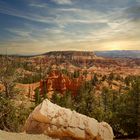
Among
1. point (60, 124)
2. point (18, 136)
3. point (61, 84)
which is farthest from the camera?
point (61, 84)

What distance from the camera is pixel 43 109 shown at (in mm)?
20969

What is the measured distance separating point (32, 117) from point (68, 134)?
309cm

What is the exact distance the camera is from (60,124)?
68.3 ft

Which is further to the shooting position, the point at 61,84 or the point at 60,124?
the point at 61,84

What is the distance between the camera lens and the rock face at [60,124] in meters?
20.7

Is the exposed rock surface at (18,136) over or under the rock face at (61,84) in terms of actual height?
over

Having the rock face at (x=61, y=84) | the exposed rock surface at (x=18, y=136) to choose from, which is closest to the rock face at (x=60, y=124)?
the exposed rock surface at (x=18, y=136)

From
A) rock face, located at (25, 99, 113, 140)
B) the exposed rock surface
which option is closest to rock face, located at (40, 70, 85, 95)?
rock face, located at (25, 99, 113, 140)

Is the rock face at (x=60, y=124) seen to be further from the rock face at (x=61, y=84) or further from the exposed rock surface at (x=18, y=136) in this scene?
the rock face at (x=61, y=84)

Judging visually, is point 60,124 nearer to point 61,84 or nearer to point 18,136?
point 18,136

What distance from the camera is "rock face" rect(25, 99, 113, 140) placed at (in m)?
20.7

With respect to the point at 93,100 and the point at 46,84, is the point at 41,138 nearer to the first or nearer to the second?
the point at 93,100

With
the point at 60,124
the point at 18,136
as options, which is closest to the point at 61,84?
the point at 60,124

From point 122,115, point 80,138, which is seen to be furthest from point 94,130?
point 122,115
